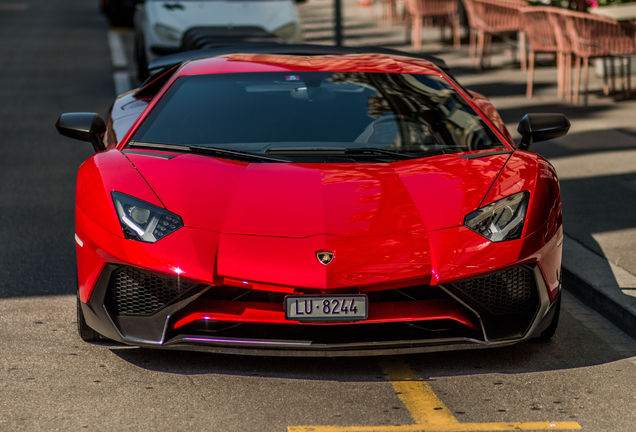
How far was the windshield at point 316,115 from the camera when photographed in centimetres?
442

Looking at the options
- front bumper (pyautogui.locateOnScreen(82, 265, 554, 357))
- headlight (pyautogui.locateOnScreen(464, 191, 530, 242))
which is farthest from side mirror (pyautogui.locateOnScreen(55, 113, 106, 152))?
headlight (pyautogui.locateOnScreen(464, 191, 530, 242))

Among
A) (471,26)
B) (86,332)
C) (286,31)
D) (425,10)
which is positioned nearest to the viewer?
(86,332)

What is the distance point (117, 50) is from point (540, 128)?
13.3 m

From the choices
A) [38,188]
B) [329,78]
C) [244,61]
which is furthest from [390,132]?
[38,188]

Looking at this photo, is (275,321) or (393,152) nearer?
(275,321)

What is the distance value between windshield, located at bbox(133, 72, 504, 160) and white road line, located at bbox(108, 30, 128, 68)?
10.3 m

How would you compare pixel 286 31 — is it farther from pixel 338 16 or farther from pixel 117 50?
pixel 117 50

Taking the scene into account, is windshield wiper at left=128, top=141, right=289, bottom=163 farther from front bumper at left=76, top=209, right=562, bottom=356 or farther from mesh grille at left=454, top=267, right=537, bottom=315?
mesh grille at left=454, top=267, right=537, bottom=315

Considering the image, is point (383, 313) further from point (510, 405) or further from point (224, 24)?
point (224, 24)

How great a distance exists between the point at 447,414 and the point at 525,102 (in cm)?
810

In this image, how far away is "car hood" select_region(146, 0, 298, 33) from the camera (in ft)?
37.4

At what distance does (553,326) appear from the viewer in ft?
13.1

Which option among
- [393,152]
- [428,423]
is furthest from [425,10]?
[428,423]

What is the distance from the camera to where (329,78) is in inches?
188
